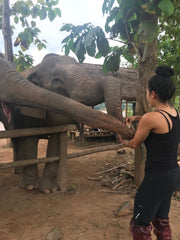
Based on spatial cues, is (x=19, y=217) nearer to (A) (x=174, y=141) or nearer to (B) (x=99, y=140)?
(A) (x=174, y=141)

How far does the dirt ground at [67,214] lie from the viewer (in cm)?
209

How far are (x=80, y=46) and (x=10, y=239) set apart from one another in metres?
2.13

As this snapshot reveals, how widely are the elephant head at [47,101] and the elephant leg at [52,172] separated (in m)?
1.12

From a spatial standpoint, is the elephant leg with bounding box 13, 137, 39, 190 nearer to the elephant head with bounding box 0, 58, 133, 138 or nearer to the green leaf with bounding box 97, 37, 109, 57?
the elephant head with bounding box 0, 58, 133, 138

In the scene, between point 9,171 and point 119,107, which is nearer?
point 119,107

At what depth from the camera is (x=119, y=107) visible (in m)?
2.05

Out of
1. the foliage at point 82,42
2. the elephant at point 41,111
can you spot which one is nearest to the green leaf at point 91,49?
the foliage at point 82,42

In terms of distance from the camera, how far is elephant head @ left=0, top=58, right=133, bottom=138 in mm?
1842

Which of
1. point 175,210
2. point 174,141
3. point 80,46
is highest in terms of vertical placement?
point 80,46

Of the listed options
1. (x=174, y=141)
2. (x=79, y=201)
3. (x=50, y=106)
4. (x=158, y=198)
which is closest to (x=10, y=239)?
(x=79, y=201)

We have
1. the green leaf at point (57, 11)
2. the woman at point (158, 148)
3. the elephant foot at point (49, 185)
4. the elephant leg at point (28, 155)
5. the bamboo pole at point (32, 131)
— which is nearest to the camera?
the woman at point (158, 148)

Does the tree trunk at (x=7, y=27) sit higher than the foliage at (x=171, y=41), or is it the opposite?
the tree trunk at (x=7, y=27)

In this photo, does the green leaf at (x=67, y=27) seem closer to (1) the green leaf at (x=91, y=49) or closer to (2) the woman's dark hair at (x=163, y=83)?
(1) the green leaf at (x=91, y=49)

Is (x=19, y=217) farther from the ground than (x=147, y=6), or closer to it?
closer to it
